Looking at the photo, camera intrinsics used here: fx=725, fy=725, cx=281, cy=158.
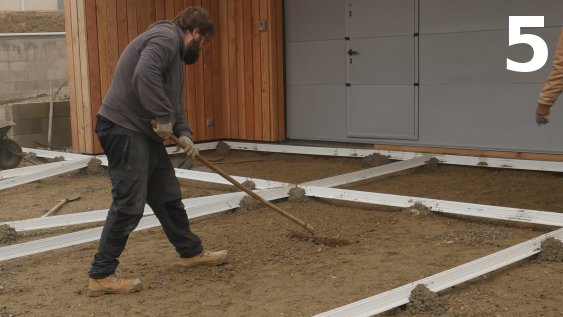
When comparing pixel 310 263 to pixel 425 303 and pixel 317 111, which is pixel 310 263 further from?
pixel 317 111

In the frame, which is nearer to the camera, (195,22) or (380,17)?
(195,22)

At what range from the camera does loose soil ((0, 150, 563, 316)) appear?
12.8ft

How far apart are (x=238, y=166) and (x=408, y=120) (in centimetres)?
212

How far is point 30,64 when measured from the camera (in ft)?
42.4

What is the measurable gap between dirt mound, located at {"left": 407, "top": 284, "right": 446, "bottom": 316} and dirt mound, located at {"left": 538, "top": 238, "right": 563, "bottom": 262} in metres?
1.13

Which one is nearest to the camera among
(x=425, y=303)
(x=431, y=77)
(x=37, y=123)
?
(x=425, y=303)

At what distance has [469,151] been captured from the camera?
8203 millimetres

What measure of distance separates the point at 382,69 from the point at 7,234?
200 inches

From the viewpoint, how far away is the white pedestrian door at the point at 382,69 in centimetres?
862

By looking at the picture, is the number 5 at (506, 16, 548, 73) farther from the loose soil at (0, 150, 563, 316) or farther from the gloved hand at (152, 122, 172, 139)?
the gloved hand at (152, 122, 172, 139)

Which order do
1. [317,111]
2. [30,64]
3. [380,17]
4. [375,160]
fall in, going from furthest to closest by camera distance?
[30,64], [317,111], [380,17], [375,160]

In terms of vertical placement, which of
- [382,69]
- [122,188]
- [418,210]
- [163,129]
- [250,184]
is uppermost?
[382,69]

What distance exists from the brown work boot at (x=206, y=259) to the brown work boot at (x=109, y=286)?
0.53 metres

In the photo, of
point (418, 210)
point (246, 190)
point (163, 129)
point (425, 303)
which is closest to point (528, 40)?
point (418, 210)
